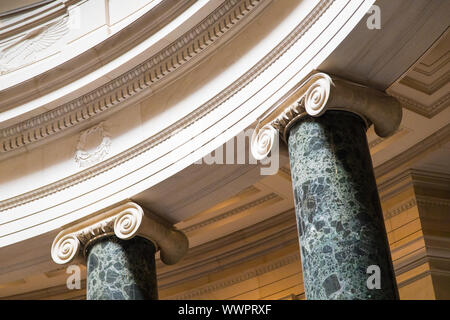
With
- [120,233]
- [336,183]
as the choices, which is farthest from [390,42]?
[120,233]

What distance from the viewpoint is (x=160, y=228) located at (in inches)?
406

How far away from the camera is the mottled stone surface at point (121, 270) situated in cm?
969

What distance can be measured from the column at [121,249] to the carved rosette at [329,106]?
7.10 ft

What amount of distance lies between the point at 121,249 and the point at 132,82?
2375 mm

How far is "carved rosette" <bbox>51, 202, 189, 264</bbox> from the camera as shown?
33.0ft

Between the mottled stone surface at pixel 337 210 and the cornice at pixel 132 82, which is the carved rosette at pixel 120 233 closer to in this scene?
the cornice at pixel 132 82

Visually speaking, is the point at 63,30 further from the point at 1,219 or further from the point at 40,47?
the point at 1,219

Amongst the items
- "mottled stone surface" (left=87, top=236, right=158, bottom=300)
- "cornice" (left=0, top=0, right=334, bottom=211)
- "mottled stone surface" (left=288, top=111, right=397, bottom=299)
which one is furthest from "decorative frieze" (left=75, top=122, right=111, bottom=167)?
"mottled stone surface" (left=288, top=111, right=397, bottom=299)

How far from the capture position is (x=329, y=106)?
26.7 feet

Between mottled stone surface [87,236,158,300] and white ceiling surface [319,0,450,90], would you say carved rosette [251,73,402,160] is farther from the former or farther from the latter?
mottled stone surface [87,236,158,300]

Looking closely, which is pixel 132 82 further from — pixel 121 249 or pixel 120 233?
pixel 121 249

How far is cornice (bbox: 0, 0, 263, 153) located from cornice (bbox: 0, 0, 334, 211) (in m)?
0.13
